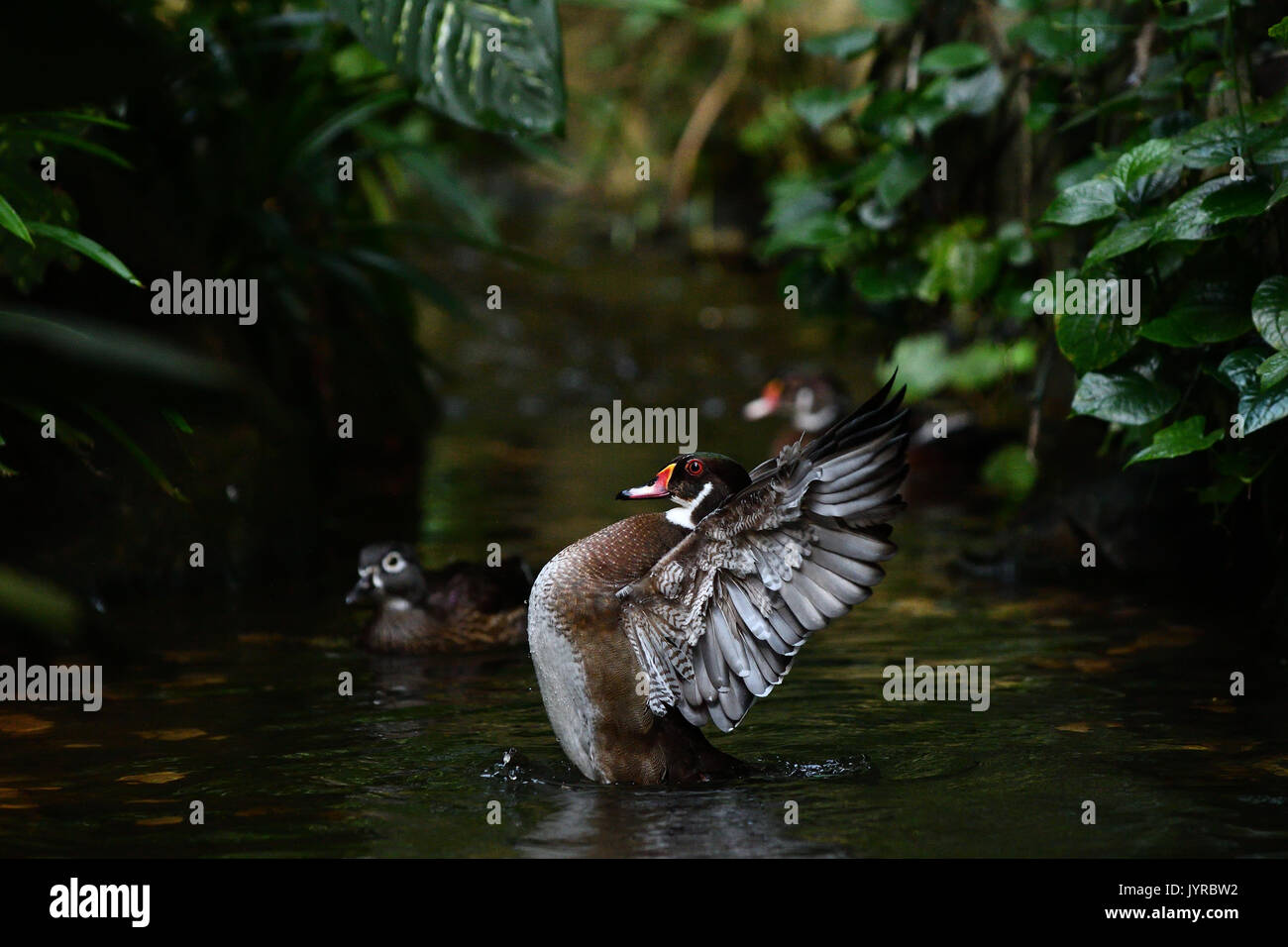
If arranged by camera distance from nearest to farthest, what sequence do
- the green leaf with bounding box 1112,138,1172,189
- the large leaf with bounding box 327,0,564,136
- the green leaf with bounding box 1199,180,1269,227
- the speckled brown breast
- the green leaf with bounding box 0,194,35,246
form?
the speckled brown breast, the green leaf with bounding box 1199,180,1269,227, the green leaf with bounding box 0,194,35,246, the green leaf with bounding box 1112,138,1172,189, the large leaf with bounding box 327,0,564,136

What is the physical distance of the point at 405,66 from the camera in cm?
506

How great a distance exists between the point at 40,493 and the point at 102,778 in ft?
6.51

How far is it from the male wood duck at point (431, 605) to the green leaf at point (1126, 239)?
220cm

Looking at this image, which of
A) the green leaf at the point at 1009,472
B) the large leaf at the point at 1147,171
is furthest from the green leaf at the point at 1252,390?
the green leaf at the point at 1009,472

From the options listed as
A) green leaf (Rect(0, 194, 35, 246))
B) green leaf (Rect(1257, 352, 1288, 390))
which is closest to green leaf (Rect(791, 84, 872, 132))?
green leaf (Rect(1257, 352, 1288, 390))

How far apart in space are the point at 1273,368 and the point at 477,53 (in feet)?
9.17

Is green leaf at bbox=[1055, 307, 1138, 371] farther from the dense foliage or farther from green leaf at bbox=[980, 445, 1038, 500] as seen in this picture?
green leaf at bbox=[980, 445, 1038, 500]

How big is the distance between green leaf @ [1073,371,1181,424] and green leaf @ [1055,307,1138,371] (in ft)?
0.17

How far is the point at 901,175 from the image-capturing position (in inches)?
209

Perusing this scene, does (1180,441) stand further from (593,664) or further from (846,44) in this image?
(846,44)

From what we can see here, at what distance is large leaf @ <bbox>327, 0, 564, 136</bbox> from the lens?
4898mm

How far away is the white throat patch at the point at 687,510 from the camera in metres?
3.50

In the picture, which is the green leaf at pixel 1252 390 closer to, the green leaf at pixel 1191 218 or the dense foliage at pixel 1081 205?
the dense foliage at pixel 1081 205
